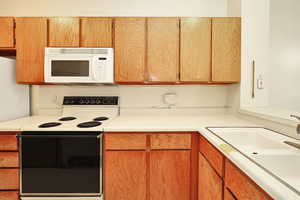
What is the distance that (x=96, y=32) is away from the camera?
2.01m

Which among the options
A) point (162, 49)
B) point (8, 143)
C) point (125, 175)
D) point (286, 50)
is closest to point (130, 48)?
point (162, 49)

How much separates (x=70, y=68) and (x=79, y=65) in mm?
103

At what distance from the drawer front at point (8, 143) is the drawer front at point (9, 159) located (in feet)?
0.14

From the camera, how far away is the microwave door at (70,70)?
1.96 metres

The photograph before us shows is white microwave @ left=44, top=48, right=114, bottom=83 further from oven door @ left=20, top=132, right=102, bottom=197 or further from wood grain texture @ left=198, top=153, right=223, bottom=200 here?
wood grain texture @ left=198, top=153, right=223, bottom=200

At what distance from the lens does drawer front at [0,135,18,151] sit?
1.67 m

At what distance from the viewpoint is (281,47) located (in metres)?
2.70

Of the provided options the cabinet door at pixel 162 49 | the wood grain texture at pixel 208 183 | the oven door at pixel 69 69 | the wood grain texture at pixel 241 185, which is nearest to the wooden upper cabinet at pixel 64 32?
the oven door at pixel 69 69

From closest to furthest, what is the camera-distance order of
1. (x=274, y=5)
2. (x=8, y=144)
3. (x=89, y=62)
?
1. (x=8, y=144)
2. (x=89, y=62)
3. (x=274, y=5)

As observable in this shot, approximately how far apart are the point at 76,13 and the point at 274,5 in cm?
271

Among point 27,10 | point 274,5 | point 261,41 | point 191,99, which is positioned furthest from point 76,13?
point 274,5

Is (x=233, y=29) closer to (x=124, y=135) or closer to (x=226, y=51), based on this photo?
(x=226, y=51)

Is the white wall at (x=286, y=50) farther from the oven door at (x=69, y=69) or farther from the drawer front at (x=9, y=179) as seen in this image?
the drawer front at (x=9, y=179)

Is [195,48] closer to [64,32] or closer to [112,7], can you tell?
[112,7]
